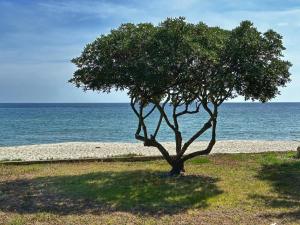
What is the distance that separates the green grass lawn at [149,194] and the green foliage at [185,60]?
4038 millimetres

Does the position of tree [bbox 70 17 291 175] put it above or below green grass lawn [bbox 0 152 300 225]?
above

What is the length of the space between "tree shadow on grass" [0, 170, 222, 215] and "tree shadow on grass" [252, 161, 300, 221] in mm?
2408

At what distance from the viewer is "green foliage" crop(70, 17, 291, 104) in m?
20.0

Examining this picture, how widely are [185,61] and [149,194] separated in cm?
569

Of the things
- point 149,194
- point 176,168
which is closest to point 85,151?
point 176,168

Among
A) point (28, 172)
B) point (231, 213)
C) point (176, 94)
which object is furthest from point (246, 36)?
point (28, 172)

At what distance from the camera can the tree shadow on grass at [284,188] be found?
639 inches

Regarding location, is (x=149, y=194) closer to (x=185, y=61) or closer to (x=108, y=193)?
(x=108, y=193)

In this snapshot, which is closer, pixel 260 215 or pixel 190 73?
pixel 260 215

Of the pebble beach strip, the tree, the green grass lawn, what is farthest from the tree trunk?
the pebble beach strip

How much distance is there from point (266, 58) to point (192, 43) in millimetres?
3500

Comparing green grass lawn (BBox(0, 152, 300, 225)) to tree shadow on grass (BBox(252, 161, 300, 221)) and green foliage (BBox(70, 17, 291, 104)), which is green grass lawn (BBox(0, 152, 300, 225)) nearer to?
tree shadow on grass (BBox(252, 161, 300, 221))

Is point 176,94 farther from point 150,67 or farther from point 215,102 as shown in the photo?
point 150,67

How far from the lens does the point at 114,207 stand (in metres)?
17.2
